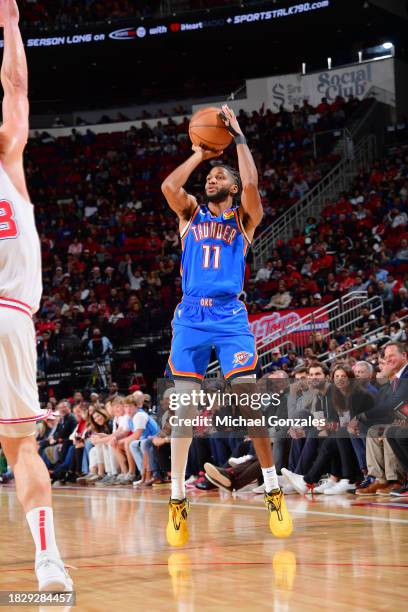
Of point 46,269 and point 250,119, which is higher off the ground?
point 250,119

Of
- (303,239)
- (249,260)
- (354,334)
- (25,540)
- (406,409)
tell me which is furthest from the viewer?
(249,260)

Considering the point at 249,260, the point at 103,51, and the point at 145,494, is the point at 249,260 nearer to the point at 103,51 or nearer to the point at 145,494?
the point at 103,51

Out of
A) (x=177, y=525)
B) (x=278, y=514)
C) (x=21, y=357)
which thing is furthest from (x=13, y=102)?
(x=278, y=514)

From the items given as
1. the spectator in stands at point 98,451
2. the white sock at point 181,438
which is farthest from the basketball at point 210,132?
the spectator in stands at point 98,451

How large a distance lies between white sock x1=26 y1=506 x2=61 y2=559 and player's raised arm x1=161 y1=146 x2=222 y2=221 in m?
2.74

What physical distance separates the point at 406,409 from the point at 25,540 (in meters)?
3.77

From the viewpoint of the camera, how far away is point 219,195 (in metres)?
6.06

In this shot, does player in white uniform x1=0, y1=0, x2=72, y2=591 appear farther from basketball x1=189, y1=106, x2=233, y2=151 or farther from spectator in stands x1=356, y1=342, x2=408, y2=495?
spectator in stands x1=356, y1=342, x2=408, y2=495

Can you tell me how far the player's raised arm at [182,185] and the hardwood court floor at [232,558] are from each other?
2.28 meters

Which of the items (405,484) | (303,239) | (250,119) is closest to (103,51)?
(250,119)

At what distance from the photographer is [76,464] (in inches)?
519

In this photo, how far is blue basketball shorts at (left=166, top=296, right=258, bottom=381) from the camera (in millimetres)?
5789

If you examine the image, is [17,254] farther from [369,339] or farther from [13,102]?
[369,339]

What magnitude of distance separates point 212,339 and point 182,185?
3.42 ft
